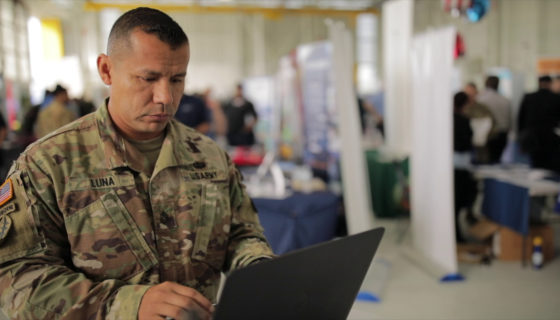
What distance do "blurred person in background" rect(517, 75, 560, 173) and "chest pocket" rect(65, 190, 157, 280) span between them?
5.70 meters

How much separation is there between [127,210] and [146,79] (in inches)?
12.1

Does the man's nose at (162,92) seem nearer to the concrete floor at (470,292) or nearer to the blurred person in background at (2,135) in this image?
the concrete floor at (470,292)

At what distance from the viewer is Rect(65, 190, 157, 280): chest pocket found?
3.61ft

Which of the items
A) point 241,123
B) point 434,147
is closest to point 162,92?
point 434,147

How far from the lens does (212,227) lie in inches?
50.7

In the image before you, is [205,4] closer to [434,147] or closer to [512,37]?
[512,37]

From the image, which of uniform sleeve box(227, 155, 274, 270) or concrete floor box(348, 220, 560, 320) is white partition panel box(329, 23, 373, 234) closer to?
concrete floor box(348, 220, 560, 320)

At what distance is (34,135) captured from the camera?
6.88 metres

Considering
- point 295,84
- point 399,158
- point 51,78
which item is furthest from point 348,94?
point 51,78

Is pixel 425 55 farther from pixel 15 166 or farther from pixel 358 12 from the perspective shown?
pixel 358 12

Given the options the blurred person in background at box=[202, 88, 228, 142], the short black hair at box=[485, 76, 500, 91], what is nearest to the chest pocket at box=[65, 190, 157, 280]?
Result: the short black hair at box=[485, 76, 500, 91]

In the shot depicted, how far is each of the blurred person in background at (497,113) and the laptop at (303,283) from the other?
6072 mm

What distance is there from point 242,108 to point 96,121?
21.7 feet

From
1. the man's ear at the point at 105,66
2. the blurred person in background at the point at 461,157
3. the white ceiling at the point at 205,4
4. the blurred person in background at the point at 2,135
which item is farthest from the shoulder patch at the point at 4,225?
the white ceiling at the point at 205,4
